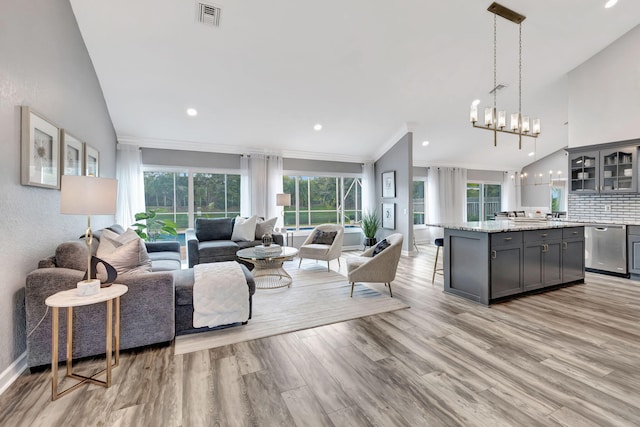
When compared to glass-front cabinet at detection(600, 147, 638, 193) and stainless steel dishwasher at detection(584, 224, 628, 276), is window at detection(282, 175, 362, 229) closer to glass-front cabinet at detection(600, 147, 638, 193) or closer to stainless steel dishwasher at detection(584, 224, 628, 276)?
stainless steel dishwasher at detection(584, 224, 628, 276)

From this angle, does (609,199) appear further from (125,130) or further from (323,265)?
(125,130)

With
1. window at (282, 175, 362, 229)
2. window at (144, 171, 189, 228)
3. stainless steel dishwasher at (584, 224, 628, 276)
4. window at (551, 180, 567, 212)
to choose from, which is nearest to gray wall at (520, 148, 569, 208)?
window at (551, 180, 567, 212)

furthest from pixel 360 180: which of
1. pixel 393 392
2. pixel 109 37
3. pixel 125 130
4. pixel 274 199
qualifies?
pixel 393 392

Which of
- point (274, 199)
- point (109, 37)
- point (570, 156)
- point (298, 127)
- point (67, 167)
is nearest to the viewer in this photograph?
point (67, 167)

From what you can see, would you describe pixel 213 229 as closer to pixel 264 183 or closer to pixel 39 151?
pixel 264 183

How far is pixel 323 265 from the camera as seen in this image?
563 centimetres

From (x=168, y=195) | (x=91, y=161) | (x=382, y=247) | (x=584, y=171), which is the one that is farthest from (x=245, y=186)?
(x=584, y=171)

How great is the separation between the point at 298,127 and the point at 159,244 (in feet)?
11.0

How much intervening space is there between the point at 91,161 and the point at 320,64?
3443mm

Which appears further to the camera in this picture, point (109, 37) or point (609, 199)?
point (609, 199)

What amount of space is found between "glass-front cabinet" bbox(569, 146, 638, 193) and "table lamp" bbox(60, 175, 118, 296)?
22.3ft

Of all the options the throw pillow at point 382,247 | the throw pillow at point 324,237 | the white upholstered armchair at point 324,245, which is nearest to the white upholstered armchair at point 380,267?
the throw pillow at point 382,247

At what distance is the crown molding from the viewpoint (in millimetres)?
5652

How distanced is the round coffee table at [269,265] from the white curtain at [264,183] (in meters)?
1.89
